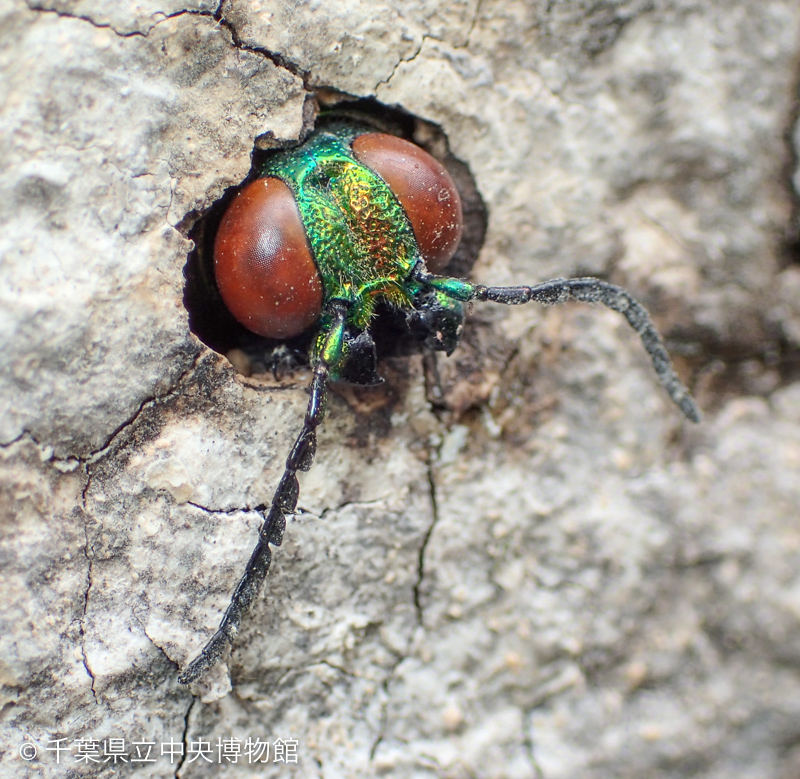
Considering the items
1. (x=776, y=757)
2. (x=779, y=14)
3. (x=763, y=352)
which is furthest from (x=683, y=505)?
(x=779, y=14)

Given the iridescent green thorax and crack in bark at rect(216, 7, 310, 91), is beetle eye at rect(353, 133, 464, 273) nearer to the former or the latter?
the iridescent green thorax

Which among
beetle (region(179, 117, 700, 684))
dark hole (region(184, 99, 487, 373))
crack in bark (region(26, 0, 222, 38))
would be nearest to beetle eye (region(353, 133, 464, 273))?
beetle (region(179, 117, 700, 684))

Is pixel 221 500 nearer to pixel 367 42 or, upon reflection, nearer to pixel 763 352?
pixel 367 42

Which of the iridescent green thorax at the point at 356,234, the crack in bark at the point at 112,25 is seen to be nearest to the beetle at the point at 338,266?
the iridescent green thorax at the point at 356,234

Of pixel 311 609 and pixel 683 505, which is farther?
pixel 683 505

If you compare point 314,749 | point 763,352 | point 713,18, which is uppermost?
point 713,18

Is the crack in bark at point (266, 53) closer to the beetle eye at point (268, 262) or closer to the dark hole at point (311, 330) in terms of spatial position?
the dark hole at point (311, 330)

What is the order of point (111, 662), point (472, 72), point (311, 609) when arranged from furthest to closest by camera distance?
point (472, 72) → point (311, 609) → point (111, 662)
